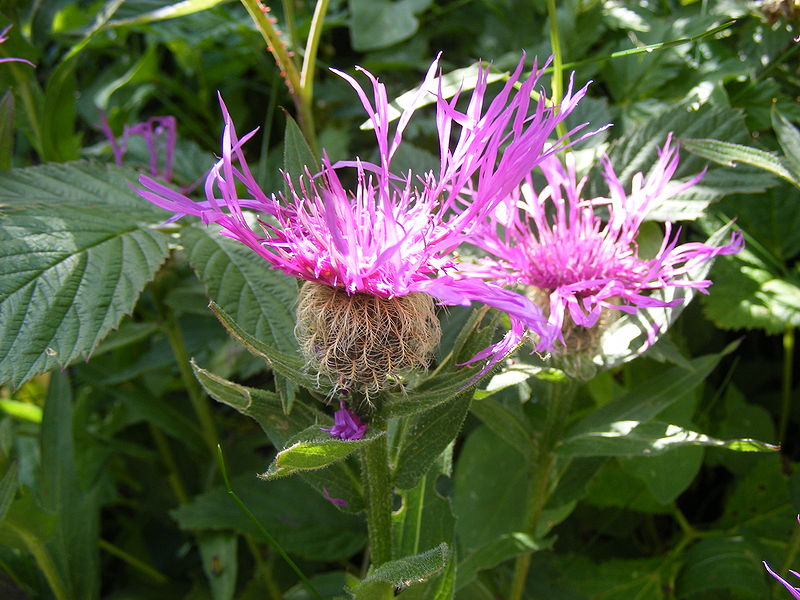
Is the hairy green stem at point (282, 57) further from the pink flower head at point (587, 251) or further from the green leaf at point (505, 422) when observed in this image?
the green leaf at point (505, 422)

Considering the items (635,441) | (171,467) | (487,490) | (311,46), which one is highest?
(311,46)

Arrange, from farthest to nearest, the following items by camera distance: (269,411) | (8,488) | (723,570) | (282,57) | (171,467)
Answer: (171,467)
(723,570)
(282,57)
(8,488)
(269,411)

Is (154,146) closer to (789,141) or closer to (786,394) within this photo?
(789,141)

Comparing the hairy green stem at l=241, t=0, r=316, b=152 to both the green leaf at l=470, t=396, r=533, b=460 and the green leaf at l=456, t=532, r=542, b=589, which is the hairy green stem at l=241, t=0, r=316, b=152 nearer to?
the green leaf at l=470, t=396, r=533, b=460

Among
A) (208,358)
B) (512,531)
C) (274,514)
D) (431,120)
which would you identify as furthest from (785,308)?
(208,358)

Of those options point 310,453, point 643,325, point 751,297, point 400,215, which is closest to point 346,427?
point 310,453

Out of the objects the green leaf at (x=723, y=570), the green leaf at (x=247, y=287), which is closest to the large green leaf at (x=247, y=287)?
the green leaf at (x=247, y=287)

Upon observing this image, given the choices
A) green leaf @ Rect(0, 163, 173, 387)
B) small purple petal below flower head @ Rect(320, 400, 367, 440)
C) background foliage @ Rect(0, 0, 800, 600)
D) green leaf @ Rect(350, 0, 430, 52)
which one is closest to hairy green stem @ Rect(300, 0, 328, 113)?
background foliage @ Rect(0, 0, 800, 600)
